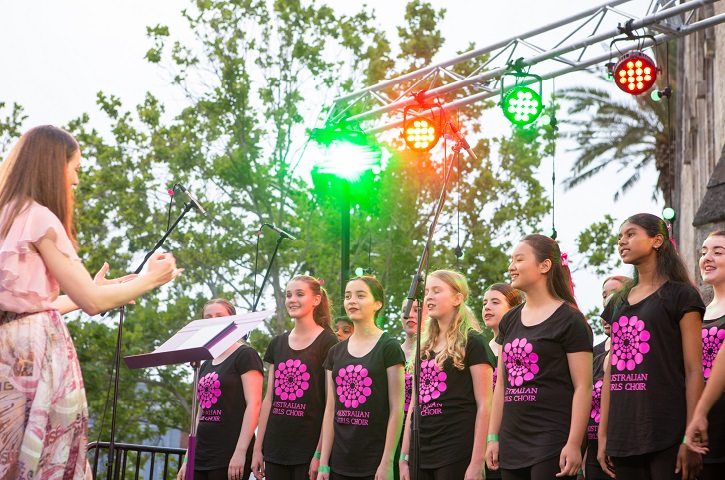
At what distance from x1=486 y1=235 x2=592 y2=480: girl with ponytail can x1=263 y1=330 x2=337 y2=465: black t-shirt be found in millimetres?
1738

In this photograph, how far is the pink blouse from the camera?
2.80 metres

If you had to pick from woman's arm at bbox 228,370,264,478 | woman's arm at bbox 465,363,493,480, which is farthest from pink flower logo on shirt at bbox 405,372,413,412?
woman's arm at bbox 228,370,264,478

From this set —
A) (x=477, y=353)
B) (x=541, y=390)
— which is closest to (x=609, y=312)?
(x=541, y=390)

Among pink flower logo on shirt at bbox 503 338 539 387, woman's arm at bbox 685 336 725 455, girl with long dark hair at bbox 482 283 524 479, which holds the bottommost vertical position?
woman's arm at bbox 685 336 725 455

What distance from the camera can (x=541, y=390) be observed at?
421cm

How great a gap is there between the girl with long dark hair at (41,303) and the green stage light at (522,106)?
5.61 meters

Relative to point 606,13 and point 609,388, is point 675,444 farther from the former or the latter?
point 606,13

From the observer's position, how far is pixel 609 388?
4.22 meters

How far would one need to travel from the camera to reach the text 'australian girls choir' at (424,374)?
9.30ft

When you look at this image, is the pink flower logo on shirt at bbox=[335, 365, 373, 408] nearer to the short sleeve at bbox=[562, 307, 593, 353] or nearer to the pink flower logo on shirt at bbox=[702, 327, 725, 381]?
the short sleeve at bbox=[562, 307, 593, 353]

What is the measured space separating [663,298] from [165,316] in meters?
15.3

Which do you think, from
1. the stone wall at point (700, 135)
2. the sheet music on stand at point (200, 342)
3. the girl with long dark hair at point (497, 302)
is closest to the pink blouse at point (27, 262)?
the sheet music on stand at point (200, 342)

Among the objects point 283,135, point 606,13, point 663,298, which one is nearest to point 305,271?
point 283,135

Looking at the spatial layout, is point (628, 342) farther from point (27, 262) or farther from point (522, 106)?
point (522, 106)
